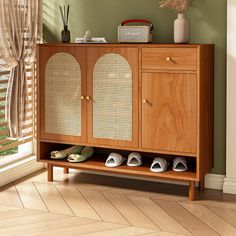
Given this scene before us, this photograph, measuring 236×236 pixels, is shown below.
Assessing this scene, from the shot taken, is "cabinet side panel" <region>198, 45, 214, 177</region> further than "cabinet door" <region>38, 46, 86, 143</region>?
No

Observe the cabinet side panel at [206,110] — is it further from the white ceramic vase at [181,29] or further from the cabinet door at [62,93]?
the cabinet door at [62,93]

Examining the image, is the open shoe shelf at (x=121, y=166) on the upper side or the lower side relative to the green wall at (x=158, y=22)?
lower

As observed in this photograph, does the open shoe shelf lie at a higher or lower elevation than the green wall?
lower

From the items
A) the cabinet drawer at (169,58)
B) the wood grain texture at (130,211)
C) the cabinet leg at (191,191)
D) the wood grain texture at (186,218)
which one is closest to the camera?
the wood grain texture at (186,218)

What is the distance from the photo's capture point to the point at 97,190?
153 inches

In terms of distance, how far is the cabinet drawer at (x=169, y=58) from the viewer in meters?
3.50

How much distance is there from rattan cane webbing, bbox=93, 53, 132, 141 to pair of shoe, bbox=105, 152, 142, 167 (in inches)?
6.4

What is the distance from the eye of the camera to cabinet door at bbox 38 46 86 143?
388 centimetres

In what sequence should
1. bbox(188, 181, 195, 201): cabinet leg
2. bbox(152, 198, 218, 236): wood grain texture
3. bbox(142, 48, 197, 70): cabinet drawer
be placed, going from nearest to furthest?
bbox(152, 198, 218, 236): wood grain texture → bbox(142, 48, 197, 70): cabinet drawer → bbox(188, 181, 195, 201): cabinet leg

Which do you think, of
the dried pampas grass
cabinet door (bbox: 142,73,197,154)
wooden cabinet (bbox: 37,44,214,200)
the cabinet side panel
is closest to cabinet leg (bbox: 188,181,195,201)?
wooden cabinet (bbox: 37,44,214,200)

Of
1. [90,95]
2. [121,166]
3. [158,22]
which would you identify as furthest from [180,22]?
[121,166]

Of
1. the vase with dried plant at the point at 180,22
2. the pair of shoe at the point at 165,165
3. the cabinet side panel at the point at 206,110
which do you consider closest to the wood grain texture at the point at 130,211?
the pair of shoe at the point at 165,165

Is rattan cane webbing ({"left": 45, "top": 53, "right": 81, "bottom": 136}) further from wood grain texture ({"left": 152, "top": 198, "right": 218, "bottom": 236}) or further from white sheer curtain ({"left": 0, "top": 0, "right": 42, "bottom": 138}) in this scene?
wood grain texture ({"left": 152, "top": 198, "right": 218, "bottom": 236})

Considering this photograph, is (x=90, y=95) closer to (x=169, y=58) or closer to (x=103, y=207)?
(x=169, y=58)
